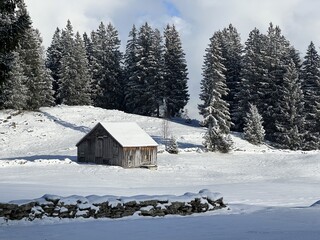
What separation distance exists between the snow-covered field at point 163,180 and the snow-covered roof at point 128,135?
9.20ft

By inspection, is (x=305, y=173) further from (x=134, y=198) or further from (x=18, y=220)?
(x=18, y=220)

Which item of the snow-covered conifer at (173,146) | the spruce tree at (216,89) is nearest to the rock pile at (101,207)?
the snow-covered conifer at (173,146)

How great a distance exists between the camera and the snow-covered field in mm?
13859

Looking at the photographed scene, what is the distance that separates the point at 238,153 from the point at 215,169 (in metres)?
9.35

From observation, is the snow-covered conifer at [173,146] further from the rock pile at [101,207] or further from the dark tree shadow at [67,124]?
the rock pile at [101,207]

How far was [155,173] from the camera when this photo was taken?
137 feet

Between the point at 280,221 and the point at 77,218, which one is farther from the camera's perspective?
the point at 77,218

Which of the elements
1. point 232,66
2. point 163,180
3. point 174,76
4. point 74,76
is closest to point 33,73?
point 74,76

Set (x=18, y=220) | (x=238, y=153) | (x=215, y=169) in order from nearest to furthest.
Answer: (x=18, y=220) → (x=215, y=169) → (x=238, y=153)

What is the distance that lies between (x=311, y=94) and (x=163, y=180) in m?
37.5

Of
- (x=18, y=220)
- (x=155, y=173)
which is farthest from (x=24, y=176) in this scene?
(x=18, y=220)

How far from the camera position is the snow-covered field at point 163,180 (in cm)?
1386

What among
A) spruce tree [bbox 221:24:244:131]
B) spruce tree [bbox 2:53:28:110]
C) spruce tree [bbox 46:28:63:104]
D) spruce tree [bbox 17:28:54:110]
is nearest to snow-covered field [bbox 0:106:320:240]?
spruce tree [bbox 2:53:28:110]

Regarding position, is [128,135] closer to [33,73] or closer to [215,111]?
[215,111]
